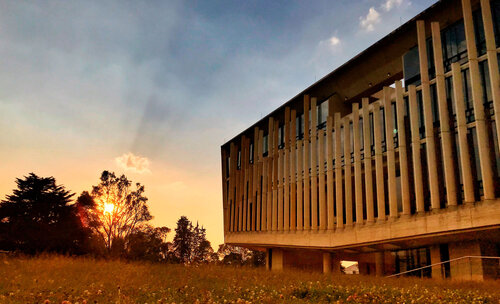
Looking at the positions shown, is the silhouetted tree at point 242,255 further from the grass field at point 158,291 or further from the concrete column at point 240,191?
the grass field at point 158,291

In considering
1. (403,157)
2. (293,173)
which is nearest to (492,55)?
(403,157)

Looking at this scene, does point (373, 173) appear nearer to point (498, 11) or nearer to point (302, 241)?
point (302, 241)

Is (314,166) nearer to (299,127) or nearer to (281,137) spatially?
(299,127)

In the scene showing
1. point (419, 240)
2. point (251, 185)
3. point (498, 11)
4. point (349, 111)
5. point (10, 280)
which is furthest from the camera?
point (251, 185)

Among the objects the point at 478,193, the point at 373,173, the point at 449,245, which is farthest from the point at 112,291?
the point at 373,173

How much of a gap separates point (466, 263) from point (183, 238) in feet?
245

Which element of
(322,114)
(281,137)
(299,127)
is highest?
(322,114)

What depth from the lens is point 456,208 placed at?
22.2 m

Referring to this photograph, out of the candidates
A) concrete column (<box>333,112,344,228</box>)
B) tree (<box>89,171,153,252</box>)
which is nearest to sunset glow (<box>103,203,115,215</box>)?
tree (<box>89,171,153,252</box>)

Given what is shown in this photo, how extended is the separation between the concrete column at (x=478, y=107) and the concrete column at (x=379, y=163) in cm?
619

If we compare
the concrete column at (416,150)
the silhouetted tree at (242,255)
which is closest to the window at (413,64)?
the concrete column at (416,150)

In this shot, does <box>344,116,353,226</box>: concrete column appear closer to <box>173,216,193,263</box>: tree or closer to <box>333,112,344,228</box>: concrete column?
<box>333,112,344,228</box>: concrete column

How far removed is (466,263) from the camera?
23.1m

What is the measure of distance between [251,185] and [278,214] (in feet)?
22.0
